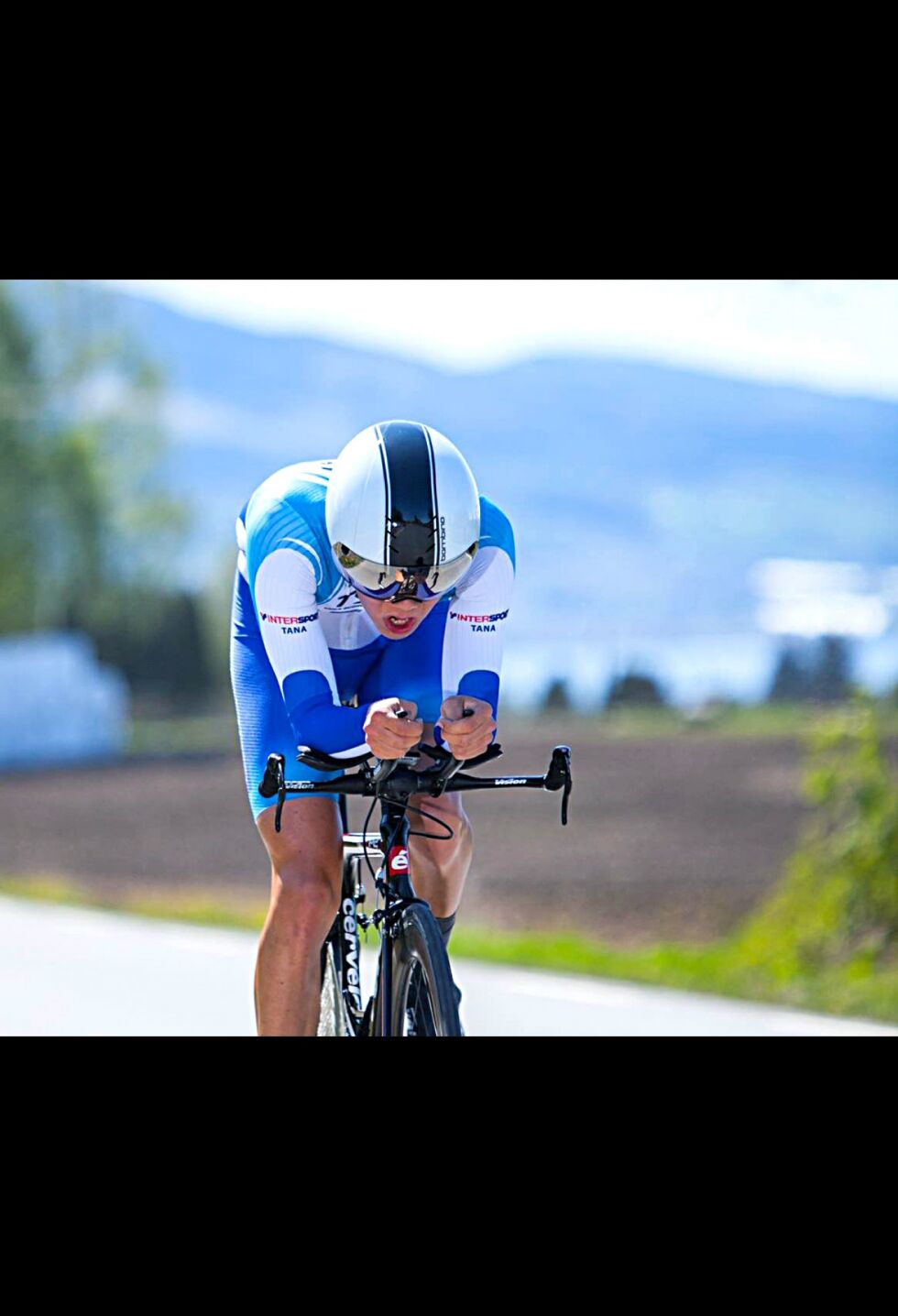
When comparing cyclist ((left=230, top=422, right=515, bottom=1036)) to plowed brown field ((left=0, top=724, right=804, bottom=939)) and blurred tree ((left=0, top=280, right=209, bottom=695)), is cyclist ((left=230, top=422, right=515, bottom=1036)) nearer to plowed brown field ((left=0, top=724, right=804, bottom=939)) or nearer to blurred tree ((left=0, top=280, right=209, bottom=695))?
plowed brown field ((left=0, top=724, right=804, bottom=939))

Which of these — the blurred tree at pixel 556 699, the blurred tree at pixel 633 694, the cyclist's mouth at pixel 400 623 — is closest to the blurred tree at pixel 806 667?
the blurred tree at pixel 633 694

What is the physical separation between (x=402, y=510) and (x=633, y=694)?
18.9 meters

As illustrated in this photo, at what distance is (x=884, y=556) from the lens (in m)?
21.3

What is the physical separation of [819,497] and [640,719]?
48.2 ft

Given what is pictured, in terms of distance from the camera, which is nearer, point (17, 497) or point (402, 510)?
point (402, 510)

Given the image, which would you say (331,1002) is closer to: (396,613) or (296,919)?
(296,919)

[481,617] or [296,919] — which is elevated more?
[481,617]

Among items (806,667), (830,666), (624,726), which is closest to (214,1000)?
(830,666)

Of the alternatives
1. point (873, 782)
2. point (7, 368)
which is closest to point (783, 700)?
point (7, 368)

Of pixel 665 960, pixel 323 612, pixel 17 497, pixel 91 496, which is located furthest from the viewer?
pixel 91 496

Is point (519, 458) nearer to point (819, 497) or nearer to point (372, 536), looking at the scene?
point (819, 497)

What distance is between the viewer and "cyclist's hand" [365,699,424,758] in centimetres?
307

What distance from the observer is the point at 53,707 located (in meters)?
21.7

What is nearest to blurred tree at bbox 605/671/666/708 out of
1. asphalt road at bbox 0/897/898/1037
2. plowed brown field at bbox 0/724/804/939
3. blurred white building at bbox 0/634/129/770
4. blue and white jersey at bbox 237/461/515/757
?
A: plowed brown field at bbox 0/724/804/939
